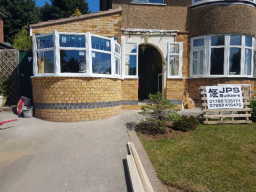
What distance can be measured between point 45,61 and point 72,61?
134 cm

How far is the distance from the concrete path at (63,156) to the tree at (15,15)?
77.0ft

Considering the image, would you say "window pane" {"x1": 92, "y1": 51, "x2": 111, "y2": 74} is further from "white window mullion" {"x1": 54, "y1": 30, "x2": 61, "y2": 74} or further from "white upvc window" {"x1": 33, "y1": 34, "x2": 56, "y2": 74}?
"white upvc window" {"x1": 33, "y1": 34, "x2": 56, "y2": 74}

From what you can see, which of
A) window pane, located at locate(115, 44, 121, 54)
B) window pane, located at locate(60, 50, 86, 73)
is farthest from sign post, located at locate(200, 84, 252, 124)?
window pane, located at locate(60, 50, 86, 73)

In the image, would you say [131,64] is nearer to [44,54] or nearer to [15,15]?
[44,54]

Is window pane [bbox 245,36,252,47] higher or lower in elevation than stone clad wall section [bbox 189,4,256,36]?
lower

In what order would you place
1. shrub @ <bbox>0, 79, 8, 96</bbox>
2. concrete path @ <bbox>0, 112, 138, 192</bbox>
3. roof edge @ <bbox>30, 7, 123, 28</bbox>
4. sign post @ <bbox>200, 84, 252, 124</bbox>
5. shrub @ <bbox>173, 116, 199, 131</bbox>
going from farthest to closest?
shrub @ <bbox>0, 79, 8, 96</bbox> → roof edge @ <bbox>30, 7, 123, 28</bbox> → sign post @ <bbox>200, 84, 252, 124</bbox> → shrub @ <bbox>173, 116, 199, 131</bbox> → concrete path @ <bbox>0, 112, 138, 192</bbox>

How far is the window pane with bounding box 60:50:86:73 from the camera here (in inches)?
273

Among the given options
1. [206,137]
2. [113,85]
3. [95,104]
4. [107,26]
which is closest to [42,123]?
[95,104]

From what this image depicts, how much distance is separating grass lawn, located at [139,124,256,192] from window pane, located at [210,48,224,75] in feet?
14.1

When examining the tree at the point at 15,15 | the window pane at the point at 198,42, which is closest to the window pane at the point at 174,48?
the window pane at the point at 198,42

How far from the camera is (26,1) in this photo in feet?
83.3

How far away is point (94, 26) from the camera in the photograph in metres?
8.49

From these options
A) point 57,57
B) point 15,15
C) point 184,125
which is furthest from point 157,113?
point 15,15

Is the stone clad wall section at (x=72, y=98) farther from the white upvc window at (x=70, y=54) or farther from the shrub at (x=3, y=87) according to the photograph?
the shrub at (x=3, y=87)
